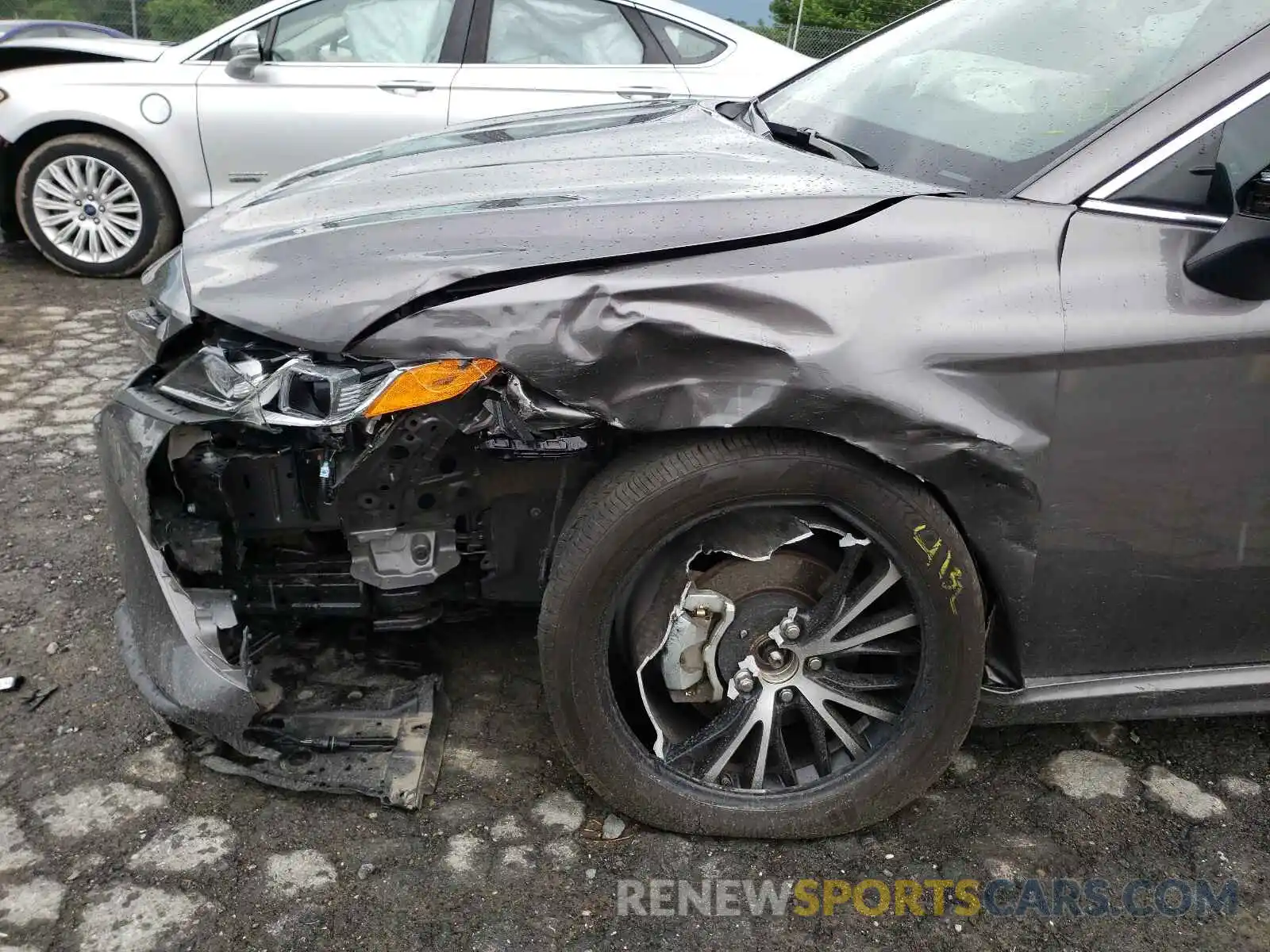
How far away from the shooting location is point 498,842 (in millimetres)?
2150

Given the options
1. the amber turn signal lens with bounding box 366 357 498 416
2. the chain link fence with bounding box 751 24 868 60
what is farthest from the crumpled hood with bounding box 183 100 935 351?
the chain link fence with bounding box 751 24 868 60

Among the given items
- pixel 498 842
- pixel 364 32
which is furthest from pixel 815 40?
pixel 498 842

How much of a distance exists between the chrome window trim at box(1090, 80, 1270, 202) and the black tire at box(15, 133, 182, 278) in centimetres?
534

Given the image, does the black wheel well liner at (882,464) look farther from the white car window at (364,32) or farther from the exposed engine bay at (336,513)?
the white car window at (364,32)

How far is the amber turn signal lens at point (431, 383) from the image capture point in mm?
1878

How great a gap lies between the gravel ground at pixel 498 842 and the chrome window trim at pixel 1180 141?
1.35 meters

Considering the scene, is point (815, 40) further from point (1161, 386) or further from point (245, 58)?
point (1161, 386)

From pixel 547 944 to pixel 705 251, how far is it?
133 centimetres

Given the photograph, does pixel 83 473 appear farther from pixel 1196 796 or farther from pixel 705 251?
pixel 1196 796

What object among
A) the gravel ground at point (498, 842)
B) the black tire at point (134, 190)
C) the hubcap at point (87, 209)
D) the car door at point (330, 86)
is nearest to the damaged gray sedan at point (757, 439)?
the gravel ground at point (498, 842)

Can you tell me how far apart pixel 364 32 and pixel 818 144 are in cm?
400

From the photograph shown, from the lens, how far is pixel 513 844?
2146mm

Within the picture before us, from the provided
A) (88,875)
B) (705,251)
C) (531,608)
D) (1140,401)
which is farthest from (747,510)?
(88,875)

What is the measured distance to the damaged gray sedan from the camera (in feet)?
6.11
